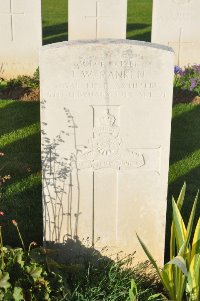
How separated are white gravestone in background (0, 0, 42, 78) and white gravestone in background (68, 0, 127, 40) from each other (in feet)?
1.73

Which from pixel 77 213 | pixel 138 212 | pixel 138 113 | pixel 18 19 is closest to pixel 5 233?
pixel 77 213

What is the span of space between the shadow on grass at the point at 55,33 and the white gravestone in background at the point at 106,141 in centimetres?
1060

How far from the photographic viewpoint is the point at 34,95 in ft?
26.6

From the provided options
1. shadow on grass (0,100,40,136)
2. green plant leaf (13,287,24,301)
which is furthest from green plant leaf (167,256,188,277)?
shadow on grass (0,100,40,136)

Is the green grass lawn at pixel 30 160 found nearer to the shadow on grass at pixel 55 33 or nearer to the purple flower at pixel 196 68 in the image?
the purple flower at pixel 196 68

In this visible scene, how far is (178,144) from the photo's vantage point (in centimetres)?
649

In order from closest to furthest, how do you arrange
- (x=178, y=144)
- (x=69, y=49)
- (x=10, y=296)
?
(x=10, y=296)
(x=69, y=49)
(x=178, y=144)

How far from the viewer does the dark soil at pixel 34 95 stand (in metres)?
7.98

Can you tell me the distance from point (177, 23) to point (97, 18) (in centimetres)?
121

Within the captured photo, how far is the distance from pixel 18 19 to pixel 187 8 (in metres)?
2.53

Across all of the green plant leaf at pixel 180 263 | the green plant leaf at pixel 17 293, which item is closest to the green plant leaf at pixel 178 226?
the green plant leaf at pixel 180 263

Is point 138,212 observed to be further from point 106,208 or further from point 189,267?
point 189,267

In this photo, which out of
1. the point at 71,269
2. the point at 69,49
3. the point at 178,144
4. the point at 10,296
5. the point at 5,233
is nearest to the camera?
the point at 10,296

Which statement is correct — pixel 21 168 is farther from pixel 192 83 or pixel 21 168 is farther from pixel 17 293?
pixel 192 83
